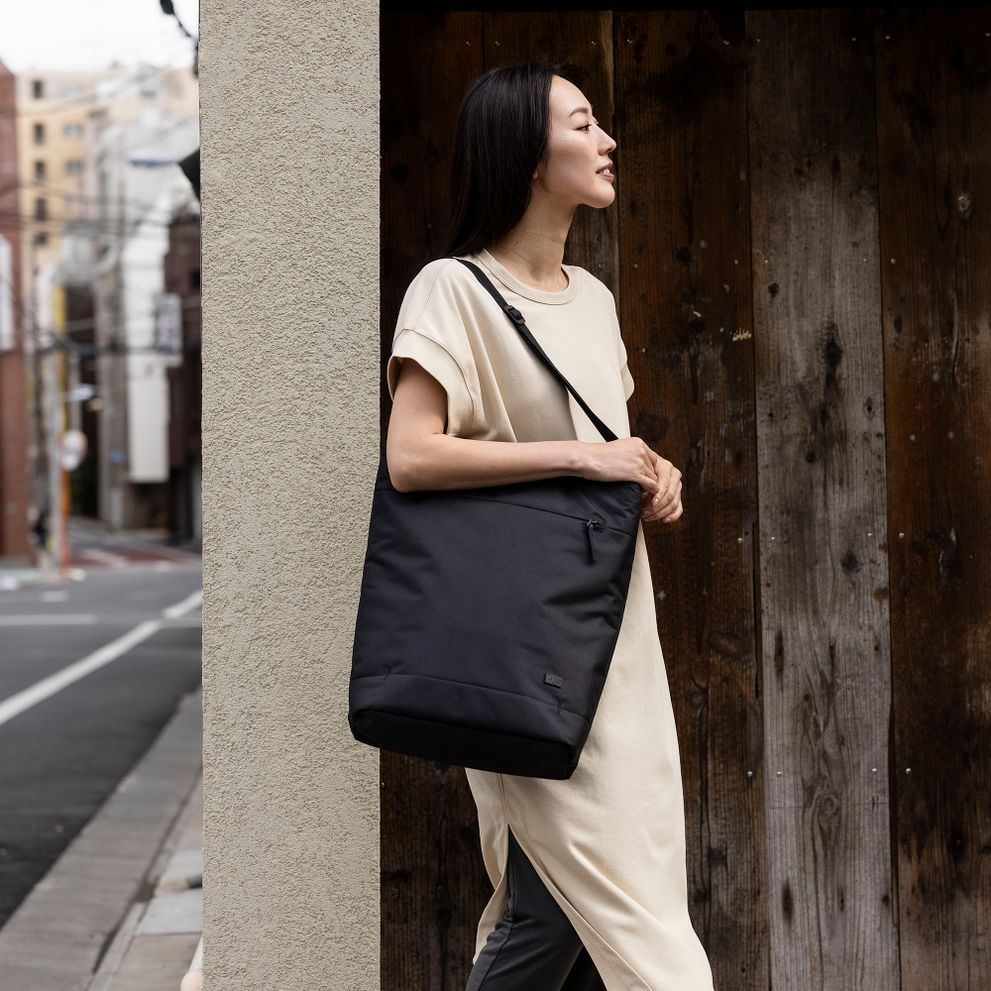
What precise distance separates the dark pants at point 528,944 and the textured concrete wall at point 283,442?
54 cm

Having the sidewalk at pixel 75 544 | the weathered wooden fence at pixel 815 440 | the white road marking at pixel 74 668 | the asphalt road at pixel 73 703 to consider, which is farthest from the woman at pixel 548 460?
the sidewalk at pixel 75 544

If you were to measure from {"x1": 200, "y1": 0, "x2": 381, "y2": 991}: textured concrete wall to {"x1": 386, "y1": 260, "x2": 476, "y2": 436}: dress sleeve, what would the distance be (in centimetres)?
50

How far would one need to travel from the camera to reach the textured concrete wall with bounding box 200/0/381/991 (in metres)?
2.42

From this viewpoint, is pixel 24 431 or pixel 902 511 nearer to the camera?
pixel 902 511

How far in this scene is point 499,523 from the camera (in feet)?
6.00

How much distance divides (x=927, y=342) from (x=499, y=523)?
138 centimetres

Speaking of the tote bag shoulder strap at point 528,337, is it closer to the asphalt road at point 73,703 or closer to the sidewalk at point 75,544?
the asphalt road at point 73,703

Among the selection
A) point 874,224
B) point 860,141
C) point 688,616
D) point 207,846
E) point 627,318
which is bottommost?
point 207,846

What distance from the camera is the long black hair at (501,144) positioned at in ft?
6.53

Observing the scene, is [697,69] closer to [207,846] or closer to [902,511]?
[902,511]

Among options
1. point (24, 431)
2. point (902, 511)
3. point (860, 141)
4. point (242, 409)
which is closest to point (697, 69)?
point (860, 141)

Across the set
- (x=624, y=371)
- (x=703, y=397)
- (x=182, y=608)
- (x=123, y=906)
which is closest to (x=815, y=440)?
(x=703, y=397)

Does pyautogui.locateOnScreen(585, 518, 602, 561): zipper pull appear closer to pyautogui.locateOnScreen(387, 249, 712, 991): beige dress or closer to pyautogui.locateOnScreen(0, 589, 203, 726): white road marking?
pyautogui.locateOnScreen(387, 249, 712, 991): beige dress

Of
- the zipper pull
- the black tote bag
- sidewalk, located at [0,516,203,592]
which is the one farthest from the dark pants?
sidewalk, located at [0,516,203,592]
